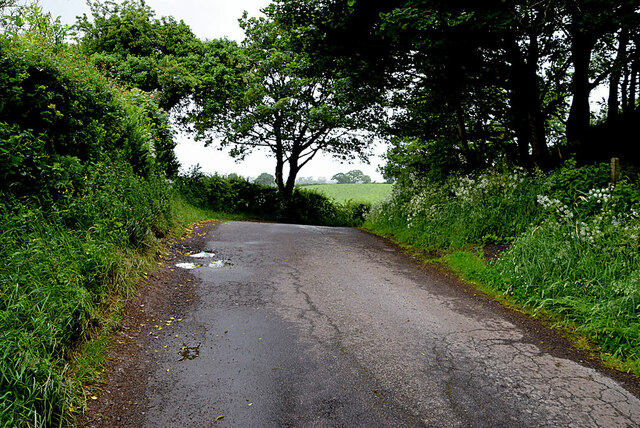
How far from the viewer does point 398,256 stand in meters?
7.94

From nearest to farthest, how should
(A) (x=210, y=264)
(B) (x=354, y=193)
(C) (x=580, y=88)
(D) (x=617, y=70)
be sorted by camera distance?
(A) (x=210, y=264)
(D) (x=617, y=70)
(C) (x=580, y=88)
(B) (x=354, y=193)

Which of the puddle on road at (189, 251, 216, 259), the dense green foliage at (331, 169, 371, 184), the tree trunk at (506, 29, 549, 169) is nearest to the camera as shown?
the puddle on road at (189, 251, 216, 259)

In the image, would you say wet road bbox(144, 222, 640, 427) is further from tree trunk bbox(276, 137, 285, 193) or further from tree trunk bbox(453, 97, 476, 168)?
tree trunk bbox(276, 137, 285, 193)

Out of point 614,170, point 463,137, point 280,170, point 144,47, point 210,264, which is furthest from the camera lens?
point 280,170

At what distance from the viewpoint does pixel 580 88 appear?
9289 mm

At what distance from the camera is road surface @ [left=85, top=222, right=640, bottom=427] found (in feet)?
8.95

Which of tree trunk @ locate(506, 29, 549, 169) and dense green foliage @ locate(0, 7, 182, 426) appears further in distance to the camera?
tree trunk @ locate(506, 29, 549, 169)

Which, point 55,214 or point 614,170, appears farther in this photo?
point 614,170

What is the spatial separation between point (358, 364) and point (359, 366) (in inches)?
1.3

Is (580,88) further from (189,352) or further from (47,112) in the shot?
(47,112)

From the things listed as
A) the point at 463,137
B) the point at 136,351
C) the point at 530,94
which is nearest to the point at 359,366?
the point at 136,351

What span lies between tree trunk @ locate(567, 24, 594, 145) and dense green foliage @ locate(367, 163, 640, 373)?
3.09 metres

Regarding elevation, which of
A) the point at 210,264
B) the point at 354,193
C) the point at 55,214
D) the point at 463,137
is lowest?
the point at 210,264

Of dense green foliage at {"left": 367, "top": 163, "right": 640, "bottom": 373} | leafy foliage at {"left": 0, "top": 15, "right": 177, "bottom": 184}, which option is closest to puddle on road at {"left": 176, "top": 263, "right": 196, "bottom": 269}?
leafy foliage at {"left": 0, "top": 15, "right": 177, "bottom": 184}
